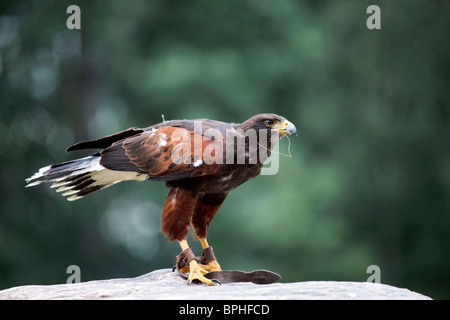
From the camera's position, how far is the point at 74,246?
9984mm

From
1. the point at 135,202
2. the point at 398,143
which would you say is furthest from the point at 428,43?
the point at 135,202

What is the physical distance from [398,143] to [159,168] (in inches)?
243

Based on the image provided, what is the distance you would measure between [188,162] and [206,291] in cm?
88

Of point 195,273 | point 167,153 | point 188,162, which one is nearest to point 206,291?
point 195,273

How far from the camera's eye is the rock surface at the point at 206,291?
13.3 ft

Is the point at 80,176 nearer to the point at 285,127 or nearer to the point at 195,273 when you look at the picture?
the point at 195,273

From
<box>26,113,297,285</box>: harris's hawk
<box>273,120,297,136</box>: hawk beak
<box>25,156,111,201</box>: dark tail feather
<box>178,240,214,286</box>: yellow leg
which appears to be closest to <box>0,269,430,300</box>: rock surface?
<box>178,240,214,286</box>: yellow leg

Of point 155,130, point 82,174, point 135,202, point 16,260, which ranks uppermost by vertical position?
point 155,130

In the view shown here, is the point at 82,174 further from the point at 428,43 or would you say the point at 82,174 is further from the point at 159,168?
the point at 428,43

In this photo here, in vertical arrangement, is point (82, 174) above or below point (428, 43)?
below

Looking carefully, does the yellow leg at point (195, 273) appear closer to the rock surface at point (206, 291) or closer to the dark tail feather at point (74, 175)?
the rock surface at point (206, 291)

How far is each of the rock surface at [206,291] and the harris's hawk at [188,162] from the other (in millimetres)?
221
